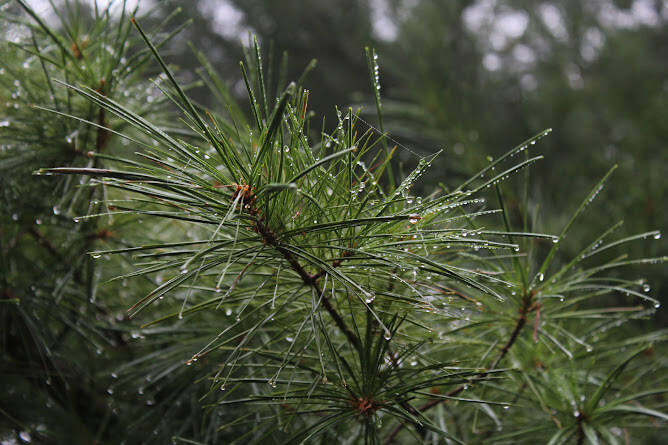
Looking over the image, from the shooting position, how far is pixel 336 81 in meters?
2.86

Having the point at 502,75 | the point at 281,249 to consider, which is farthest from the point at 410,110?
the point at 502,75

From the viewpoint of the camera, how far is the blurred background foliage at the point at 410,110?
68 cm

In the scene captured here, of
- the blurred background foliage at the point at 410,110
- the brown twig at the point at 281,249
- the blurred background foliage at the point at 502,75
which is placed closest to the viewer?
the brown twig at the point at 281,249

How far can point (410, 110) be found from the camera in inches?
58.4

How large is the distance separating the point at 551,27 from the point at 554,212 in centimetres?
193

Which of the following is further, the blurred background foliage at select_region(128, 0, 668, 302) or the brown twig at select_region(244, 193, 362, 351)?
the blurred background foliage at select_region(128, 0, 668, 302)

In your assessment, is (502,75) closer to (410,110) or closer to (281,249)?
(410,110)

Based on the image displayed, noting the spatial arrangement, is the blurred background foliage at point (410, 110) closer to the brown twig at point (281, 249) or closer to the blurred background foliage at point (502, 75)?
the blurred background foliage at point (502, 75)

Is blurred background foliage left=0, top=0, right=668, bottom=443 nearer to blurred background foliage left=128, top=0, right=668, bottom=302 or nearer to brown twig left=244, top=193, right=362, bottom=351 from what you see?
blurred background foliage left=128, top=0, right=668, bottom=302

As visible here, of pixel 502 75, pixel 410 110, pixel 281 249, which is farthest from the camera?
pixel 502 75

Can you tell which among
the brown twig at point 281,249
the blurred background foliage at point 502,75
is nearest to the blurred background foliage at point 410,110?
the blurred background foliage at point 502,75

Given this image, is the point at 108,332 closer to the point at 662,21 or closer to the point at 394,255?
the point at 394,255

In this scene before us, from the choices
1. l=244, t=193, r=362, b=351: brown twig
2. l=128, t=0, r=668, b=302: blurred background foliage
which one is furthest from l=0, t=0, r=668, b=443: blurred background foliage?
l=244, t=193, r=362, b=351: brown twig

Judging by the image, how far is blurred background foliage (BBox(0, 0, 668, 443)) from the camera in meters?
0.68
